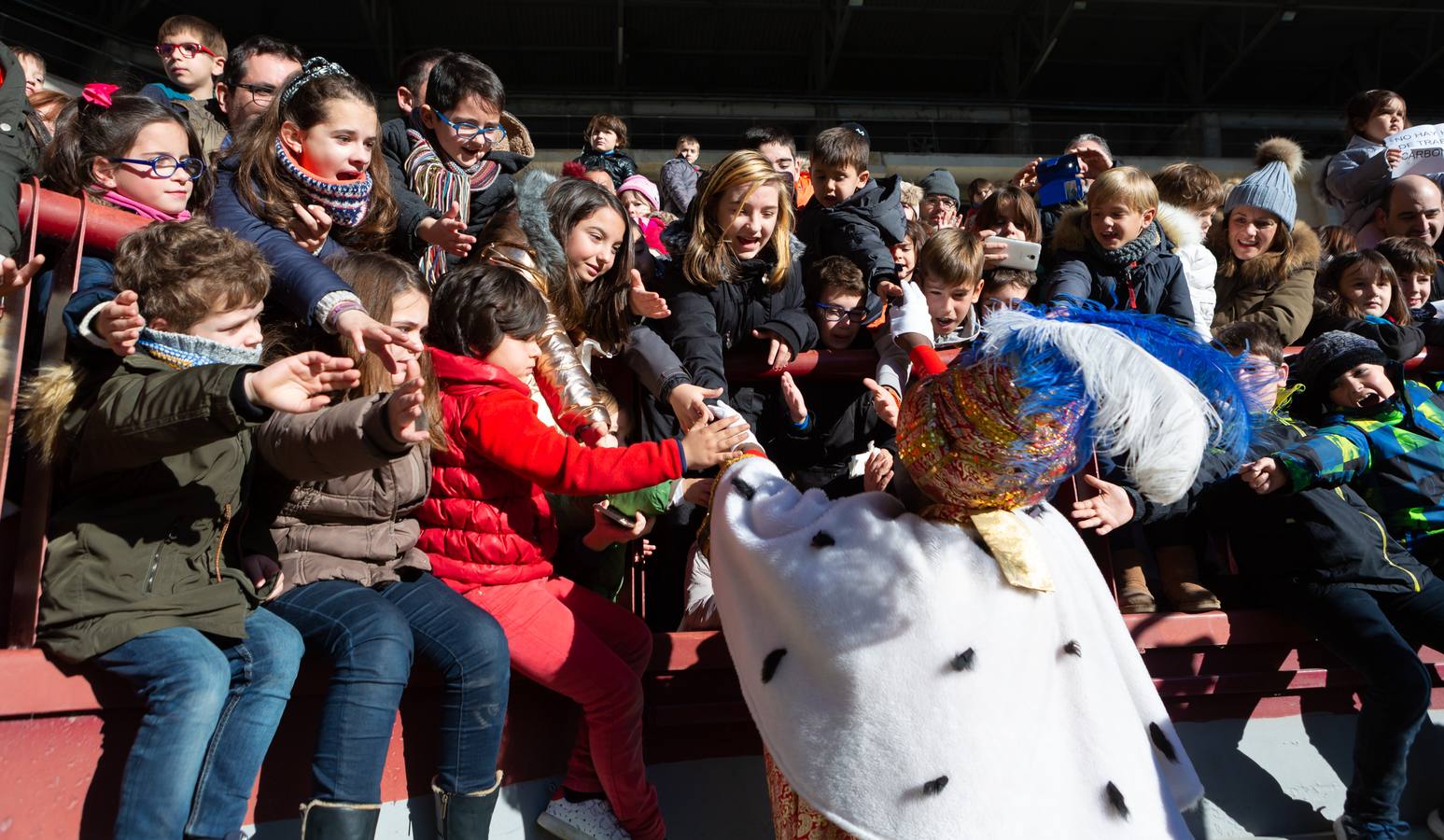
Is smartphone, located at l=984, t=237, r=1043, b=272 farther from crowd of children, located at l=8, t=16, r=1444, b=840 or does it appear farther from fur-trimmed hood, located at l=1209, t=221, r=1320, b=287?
fur-trimmed hood, located at l=1209, t=221, r=1320, b=287

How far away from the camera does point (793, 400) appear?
3748mm

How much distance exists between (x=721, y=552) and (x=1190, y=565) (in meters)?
2.07

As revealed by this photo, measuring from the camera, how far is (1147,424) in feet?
6.70

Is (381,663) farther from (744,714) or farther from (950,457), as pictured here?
(950,457)

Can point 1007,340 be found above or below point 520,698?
above

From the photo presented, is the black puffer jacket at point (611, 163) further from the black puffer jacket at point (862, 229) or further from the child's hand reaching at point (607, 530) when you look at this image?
the child's hand reaching at point (607, 530)

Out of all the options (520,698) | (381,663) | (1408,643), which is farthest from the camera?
(1408,643)

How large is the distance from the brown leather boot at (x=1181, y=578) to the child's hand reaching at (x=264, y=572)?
2.86m

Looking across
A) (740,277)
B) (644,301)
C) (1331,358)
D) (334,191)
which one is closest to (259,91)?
(334,191)

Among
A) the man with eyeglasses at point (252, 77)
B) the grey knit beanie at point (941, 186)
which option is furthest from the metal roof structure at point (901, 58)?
the man with eyeglasses at point (252, 77)

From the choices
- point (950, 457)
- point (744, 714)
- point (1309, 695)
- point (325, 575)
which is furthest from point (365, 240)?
point (1309, 695)

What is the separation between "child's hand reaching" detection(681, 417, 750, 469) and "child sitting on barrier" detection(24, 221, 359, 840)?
0.85m

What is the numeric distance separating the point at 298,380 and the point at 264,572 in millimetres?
715

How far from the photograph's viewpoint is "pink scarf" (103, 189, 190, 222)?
297cm
